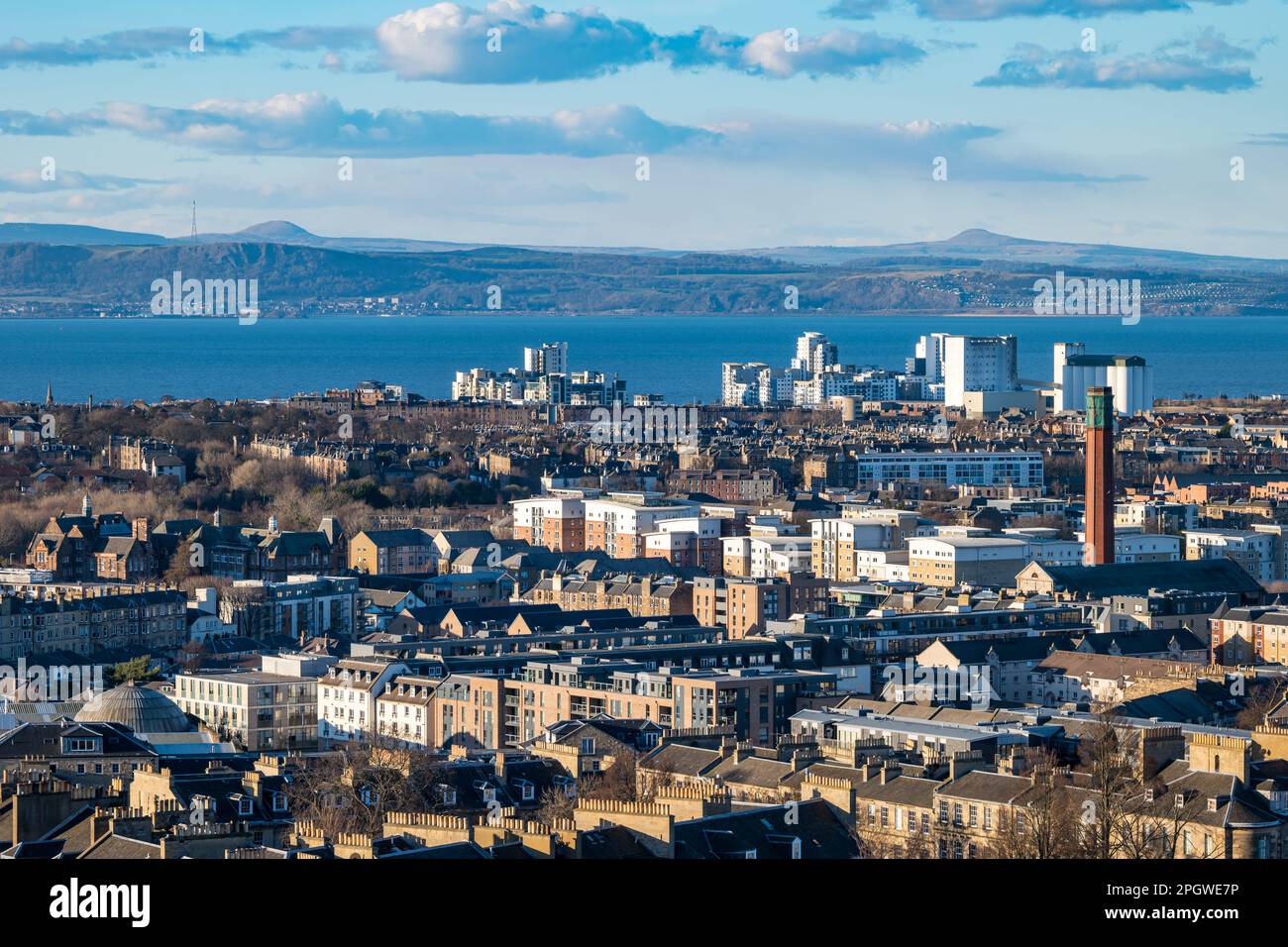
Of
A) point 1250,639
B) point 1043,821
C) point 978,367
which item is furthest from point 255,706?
point 978,367

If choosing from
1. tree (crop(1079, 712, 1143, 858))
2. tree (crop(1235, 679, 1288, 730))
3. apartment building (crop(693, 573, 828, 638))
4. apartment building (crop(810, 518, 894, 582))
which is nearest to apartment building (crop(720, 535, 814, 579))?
apartment building (crop(810, 518, 894, 582))

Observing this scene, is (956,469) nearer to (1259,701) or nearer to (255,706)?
(255,706)

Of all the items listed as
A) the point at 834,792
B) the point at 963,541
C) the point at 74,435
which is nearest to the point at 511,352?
the point at 74,435

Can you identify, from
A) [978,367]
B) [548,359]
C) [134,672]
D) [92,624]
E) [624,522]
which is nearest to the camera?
[134,672]

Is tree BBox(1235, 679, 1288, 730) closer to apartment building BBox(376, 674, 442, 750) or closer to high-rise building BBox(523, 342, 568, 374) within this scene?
apartment building BBox(376, 674, 442, 750)

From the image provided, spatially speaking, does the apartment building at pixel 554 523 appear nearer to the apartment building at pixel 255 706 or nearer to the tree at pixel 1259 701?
the apartment building at pixel 255 706
